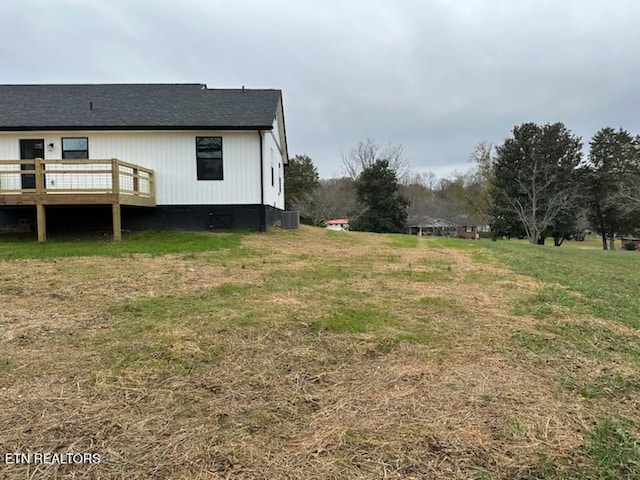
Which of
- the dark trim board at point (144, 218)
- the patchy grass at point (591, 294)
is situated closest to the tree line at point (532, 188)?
the dark trim board at point (144, 218)

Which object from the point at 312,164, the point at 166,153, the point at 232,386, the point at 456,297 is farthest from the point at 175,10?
the point at 312,164

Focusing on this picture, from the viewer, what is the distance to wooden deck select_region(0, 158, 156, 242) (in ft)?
32.9

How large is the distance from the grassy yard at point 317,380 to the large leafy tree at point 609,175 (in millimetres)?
35914

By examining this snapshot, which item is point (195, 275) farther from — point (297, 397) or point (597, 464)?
point (597, 464)

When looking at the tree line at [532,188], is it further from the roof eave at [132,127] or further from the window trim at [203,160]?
the roof eave at [132,127]

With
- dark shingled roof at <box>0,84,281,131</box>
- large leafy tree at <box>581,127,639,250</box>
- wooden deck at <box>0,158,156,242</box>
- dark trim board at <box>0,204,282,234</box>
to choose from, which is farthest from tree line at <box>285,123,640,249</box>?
wooden deck at <box>0,158,156,242</box>

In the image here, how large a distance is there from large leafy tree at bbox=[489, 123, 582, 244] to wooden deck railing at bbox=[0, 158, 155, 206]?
96.4 ft

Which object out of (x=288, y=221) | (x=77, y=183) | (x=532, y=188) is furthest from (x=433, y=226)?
(x=77, y=183)

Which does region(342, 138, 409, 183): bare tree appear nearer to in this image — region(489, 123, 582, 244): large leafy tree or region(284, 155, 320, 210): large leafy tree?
region(284, 155, 320, 210): large leafy tree

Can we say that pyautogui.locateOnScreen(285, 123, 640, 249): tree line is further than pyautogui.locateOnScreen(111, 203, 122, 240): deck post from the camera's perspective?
Yes

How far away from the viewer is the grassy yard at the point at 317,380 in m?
1.95

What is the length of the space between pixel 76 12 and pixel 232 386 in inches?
711

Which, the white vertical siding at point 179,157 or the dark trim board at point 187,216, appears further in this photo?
the dark trim board at point 187,216

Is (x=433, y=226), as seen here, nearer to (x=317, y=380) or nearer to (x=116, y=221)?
(x=116, y=221)
